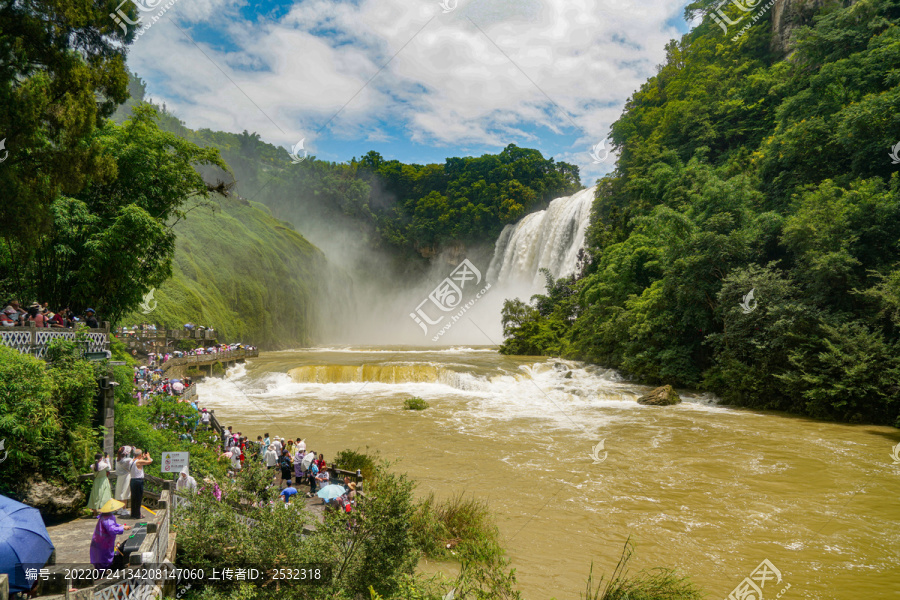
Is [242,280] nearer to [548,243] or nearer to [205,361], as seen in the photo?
[205,361]

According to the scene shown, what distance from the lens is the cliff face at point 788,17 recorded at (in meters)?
32.3

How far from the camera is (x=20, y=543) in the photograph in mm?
5254

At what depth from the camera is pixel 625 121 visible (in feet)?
155

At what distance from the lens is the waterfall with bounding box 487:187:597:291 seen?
46.4 m

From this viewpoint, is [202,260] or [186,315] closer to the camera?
[186,315]

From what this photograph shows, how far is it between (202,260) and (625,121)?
142ft

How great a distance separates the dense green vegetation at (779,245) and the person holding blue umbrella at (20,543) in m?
23.0

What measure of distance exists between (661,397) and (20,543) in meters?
22.8

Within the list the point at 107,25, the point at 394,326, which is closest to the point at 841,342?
the point at 107,25

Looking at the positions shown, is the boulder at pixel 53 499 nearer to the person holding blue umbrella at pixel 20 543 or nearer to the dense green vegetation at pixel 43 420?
the dense green vegetation at pixel 43 420

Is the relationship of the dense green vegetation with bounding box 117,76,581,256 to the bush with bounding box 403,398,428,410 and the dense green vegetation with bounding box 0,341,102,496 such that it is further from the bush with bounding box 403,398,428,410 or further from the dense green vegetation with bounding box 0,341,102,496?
the dense green vegetation with bounding box 0,341,102,496

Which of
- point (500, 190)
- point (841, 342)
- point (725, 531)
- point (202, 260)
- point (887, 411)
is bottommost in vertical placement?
point (725, 531)

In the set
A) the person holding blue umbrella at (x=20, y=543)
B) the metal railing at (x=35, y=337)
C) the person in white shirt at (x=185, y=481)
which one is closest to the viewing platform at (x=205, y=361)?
the metal railing at (x=35, y=337)

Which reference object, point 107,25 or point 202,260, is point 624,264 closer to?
point 107,25
